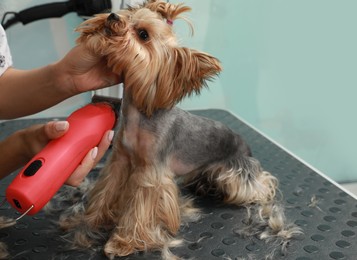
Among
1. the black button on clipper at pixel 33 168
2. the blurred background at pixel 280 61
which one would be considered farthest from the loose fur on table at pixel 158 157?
the blurred background at pixel 280 61

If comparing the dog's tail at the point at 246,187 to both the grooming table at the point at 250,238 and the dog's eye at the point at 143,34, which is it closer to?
the grooming table at the point at 250,238

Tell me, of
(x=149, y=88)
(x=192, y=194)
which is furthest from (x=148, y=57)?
(x=192, y=194)

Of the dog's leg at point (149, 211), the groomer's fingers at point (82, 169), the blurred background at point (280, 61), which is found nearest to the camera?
the groomer's fingers at point (82, 169)

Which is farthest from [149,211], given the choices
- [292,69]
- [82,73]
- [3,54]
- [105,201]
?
[292,69]

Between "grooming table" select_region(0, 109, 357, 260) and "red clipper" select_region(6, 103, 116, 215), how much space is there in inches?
6.9

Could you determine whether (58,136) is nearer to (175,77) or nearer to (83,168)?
(83,168)

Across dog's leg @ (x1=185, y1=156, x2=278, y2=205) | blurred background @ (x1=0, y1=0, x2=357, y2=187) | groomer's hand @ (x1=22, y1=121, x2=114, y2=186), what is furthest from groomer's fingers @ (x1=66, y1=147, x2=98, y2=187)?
blurred background @ (x1=0, y1=0, x2=357, y2=187)

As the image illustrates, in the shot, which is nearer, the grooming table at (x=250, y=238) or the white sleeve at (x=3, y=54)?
the grooming table at (x=250, y=238)

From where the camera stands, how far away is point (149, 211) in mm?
972

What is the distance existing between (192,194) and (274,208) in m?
0.24

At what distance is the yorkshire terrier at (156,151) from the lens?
829 mm

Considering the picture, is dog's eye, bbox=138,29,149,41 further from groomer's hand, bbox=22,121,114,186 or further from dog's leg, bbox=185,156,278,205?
dog's leg, bbox=185,156,278,205

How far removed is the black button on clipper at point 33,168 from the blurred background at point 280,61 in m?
0.93

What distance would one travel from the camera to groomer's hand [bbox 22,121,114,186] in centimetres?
80
